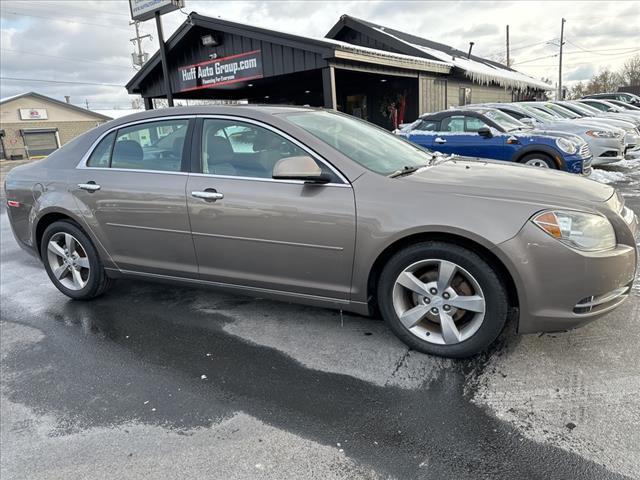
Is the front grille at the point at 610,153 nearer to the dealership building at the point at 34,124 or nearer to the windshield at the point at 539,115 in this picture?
the windshield at the point at 539,115

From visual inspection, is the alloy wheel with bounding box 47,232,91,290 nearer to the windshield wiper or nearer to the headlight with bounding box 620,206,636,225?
the windshield wiper

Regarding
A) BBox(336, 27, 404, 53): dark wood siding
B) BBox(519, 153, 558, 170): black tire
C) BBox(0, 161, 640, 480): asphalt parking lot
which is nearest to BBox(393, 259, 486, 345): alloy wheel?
BBox(0, 161, 640, 480): asphalt parking lot

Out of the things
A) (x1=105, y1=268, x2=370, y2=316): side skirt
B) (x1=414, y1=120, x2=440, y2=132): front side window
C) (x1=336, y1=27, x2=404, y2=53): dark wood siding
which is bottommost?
(x1=105, y1=268, x2=370, y2=316): side skirt

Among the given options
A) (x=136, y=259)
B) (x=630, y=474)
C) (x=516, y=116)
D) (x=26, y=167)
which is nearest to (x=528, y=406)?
(x=630, y=474)

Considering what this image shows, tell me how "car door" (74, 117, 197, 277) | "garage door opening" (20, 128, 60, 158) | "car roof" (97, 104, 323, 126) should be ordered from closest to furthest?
1. "car roof" (97, 104, 323, 126)
2. "car door" (74, 117, 197, 277)
3. "garage door opening" (20, 128, 60, 158)

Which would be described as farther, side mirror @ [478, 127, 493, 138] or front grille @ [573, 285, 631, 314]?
side mirror @ [478, 127, 493, 138]

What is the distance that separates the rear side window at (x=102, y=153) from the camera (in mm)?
3814

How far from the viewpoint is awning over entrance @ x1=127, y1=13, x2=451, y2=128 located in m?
11.3

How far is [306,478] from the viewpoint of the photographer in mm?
1992

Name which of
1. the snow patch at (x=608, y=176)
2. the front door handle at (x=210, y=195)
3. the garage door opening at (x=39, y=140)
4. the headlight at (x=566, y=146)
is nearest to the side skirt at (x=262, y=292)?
the front door handle at (x=210, y=195)

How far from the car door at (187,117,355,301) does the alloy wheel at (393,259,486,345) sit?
377 mm

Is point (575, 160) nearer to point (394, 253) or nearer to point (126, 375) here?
point (394, 253)

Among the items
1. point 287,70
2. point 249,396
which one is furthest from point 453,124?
point 249,396

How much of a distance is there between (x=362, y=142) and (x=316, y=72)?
11280 mm
